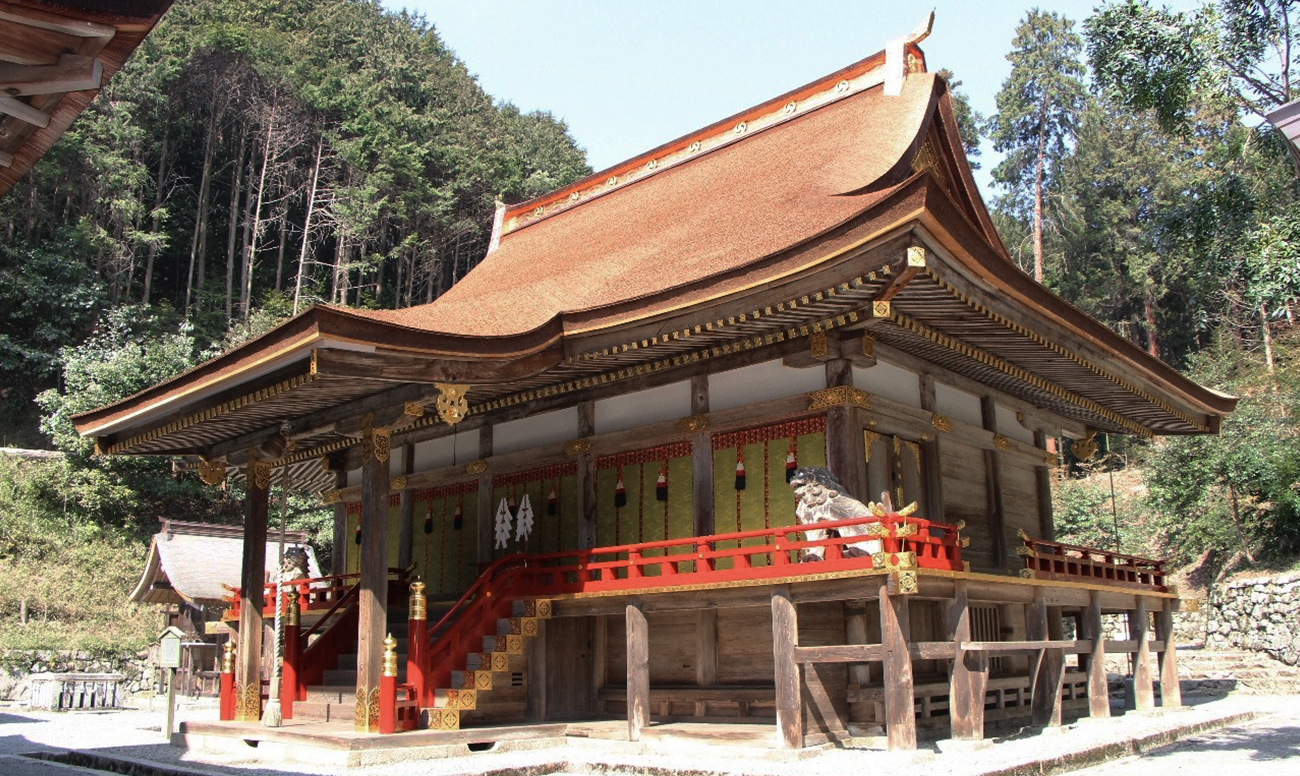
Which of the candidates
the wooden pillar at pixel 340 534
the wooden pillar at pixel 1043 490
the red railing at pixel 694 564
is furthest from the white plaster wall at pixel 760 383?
the wooden pillar at pixel 340 534

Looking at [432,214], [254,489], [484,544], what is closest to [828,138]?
[484,544]

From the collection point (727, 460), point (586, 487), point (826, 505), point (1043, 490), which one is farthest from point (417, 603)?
point (1043, 490)

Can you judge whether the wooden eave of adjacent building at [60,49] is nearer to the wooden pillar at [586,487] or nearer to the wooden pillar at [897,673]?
the wooden pillar at [897,673]

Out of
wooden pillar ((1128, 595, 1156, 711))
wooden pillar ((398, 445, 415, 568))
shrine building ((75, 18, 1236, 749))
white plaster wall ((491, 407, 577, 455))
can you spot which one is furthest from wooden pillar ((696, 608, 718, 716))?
wooden pillar ((1128, 595, 1156, 711))

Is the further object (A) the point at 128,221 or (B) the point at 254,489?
(A) the point at 128,221

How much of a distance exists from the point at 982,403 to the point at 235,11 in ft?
137

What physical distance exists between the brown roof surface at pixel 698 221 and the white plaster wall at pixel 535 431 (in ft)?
5.47

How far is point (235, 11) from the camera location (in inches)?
1761

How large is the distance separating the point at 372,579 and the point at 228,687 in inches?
135

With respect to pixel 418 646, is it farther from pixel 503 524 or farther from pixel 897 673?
pixel 897 673

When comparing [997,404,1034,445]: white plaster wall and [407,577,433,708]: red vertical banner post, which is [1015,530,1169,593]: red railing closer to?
[997,404,1034,445]: white plaster wall

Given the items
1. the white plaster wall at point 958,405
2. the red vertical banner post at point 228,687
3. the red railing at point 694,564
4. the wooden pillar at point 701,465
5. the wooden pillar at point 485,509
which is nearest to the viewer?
the red railing at point 694,564

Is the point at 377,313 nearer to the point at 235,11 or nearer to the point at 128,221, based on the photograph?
the point at 128,221

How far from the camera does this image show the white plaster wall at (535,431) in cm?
1357
